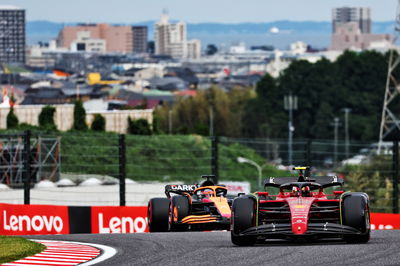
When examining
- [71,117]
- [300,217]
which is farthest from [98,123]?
[300,217]

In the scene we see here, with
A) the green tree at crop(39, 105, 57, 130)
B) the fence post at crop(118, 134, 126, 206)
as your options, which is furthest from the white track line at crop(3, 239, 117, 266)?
the green tree at crop(39, 105, 57, 130)

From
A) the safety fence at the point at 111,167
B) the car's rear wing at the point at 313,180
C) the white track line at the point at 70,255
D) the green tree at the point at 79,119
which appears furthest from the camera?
the green tree at the point at 79,119

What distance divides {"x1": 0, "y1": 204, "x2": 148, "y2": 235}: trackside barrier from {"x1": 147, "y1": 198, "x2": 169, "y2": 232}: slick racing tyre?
3.85 m

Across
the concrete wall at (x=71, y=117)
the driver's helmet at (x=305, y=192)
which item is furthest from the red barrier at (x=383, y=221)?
the concrete wall at (x=71, y=117)

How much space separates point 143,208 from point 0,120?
60.7 m

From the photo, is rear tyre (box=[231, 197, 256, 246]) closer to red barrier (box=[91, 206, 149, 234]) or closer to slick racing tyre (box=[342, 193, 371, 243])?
slick racing tyre (box=[342, 193, 371, 243])

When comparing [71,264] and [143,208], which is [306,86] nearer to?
[143,208]

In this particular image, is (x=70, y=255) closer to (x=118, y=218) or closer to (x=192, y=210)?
(x=192, y=210)

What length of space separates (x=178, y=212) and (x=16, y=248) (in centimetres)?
536

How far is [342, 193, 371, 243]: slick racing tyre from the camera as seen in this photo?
54.0 feet

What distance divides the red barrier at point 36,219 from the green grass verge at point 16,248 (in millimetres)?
7712

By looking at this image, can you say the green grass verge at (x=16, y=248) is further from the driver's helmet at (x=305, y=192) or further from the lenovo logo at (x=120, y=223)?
the lenovo logo at (x=120, y=223)

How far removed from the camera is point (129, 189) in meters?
48.0

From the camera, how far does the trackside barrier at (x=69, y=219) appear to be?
1034 inches
